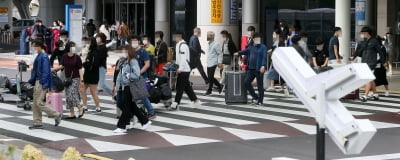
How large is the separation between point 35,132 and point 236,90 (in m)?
5.84

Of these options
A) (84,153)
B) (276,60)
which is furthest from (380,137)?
(276,60)

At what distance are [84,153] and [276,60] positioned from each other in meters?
7.39

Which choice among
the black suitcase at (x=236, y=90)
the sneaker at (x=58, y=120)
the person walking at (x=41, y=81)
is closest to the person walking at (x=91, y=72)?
the sneaker at (x=58, y=120)

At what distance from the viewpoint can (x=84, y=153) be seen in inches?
467

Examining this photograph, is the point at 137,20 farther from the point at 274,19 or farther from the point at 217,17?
the point at 217,17

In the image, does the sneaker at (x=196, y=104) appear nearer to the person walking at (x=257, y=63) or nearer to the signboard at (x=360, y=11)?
the person walking at (x=257, y=63)

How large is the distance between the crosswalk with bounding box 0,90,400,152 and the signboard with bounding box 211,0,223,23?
997 centimetres

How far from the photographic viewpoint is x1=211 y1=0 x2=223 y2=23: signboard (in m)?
29.0

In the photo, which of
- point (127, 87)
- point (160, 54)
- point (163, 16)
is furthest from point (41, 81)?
point (163, 16)

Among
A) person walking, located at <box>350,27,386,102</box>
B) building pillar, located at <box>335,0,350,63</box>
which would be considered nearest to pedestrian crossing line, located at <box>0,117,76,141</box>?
person walking, located at <box>350,27,386,102</box>

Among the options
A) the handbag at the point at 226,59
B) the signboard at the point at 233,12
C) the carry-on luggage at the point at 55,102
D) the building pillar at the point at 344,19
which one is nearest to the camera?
the carry-on luggage at the point at 55,102

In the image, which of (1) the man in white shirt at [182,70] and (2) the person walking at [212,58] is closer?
(1) the man in white shirt at [182,70]

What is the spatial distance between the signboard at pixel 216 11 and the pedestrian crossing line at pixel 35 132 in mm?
14423

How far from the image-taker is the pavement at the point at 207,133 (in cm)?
1189
